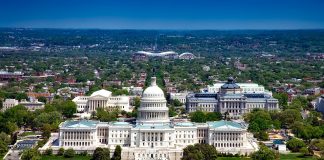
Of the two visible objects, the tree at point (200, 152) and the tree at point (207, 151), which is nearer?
the tree at point (200, 152)

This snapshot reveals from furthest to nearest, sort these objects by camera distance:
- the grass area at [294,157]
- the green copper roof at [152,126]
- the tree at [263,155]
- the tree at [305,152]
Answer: the green copper roof at [152,126]
the tree at [305,152]
the grass area at [294,157]
the tree at [263,155]

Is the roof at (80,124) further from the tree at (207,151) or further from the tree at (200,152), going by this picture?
the tree at (207,151)

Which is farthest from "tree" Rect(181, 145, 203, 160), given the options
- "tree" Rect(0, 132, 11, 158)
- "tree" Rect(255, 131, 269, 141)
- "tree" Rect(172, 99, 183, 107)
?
"tree" Rect(172, 99, 183, 107)

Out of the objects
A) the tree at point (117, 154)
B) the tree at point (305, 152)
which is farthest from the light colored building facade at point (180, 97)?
the tree at point (117, 154)

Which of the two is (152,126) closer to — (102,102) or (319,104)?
(102,102)

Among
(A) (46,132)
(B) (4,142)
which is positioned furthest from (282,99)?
(B) (4,142)

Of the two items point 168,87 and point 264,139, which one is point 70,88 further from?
point 264,139
